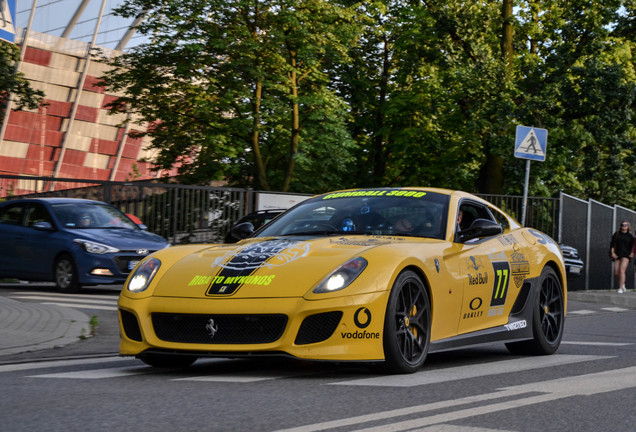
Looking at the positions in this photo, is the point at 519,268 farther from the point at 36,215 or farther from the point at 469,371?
the point at 36,215

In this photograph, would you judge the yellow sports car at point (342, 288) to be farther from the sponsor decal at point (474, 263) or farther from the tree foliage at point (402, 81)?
the tree foliage at point (402, 81)

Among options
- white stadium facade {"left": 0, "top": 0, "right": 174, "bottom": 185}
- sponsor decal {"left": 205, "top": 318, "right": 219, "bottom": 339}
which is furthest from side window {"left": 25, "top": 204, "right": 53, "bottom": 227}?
white stadium facade {"left": 0, "top": 0, "right": 174, "bottom": 185}

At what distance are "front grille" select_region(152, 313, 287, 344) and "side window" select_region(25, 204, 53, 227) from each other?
10.9 meters

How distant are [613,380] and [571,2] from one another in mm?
25367

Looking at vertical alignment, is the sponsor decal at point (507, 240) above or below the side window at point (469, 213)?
below

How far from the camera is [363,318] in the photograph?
6.58 m

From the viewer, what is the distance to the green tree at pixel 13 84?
23.4m

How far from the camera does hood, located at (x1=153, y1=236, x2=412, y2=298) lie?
21.9ft

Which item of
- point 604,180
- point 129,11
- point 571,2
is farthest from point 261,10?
point 604,180

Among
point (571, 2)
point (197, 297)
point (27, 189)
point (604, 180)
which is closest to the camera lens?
point (197, 297)

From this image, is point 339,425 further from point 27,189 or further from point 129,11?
point 129,11

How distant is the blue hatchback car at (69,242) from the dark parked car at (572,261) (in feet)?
32.9

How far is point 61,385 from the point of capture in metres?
6.29

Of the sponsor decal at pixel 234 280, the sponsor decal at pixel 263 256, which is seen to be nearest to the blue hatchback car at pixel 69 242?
the sponsor decal at pixel 263 256
